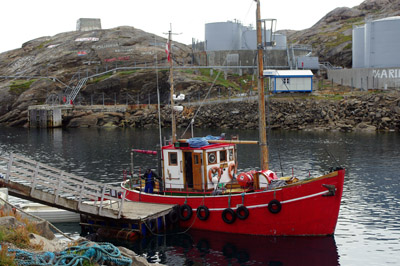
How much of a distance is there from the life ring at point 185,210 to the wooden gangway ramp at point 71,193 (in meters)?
0.59

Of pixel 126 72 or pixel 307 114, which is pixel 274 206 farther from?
pixel 126 72

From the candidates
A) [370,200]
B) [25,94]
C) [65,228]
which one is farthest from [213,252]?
[25,94]

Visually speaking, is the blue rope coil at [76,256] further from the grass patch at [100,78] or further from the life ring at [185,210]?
the grass patch at [100,78]

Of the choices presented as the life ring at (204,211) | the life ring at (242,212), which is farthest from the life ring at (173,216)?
the life ring at (242,212)

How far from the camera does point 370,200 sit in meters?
31.0

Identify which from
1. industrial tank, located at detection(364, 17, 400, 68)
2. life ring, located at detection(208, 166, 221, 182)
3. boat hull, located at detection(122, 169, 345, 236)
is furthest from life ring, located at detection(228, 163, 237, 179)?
industrial tank, located at detection(364, 17, 400, 68)

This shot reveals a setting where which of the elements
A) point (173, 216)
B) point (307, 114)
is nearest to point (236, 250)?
point (173, 216)

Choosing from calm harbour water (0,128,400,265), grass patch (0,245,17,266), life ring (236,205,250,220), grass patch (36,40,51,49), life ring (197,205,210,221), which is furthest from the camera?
grass patch (36,40,51,49)

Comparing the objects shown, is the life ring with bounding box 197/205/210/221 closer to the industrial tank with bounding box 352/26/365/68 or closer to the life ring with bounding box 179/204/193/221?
the life ring with bounding box 179/204/193/221

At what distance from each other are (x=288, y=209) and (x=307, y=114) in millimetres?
57293

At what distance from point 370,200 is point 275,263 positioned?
13141 millimetres

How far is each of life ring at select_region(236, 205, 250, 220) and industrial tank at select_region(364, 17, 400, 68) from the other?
68701mm

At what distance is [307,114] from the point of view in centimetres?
7769

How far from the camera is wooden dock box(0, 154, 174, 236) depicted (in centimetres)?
2044
